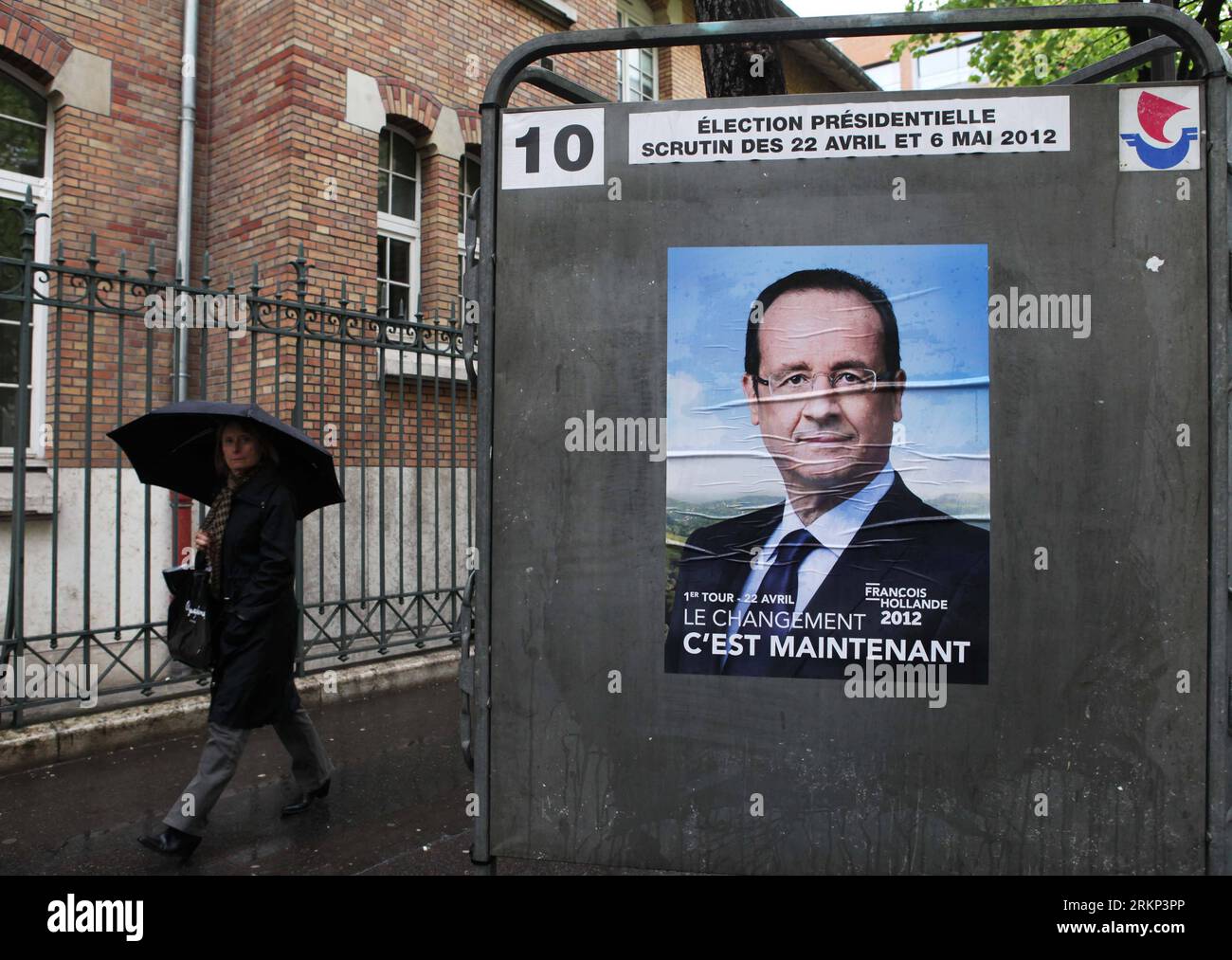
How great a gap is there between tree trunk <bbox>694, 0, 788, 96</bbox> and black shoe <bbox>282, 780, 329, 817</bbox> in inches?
177

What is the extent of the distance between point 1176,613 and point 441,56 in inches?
396

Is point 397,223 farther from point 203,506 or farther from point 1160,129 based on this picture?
point 1160,129

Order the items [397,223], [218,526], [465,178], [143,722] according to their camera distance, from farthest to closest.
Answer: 1. [465,178]
2. [397,223]
3. [143,722]
4. [218,526]

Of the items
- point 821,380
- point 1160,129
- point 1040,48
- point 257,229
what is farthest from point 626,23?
point 821,380

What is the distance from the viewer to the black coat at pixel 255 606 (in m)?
4.20

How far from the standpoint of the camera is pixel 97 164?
8.56 metres

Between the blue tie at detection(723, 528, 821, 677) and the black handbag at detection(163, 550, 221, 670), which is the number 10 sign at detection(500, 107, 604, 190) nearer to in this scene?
the blue tie at detection(723, 528, 821, 677)

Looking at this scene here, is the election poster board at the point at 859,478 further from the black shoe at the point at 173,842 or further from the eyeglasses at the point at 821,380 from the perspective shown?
the black shoe at the point at 173,842

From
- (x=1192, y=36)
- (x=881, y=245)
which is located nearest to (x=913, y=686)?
(x=881, y=245)

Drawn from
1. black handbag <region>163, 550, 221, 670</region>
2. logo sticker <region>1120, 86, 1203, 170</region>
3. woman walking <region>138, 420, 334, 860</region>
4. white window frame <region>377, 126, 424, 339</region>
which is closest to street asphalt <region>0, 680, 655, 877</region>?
woman walking <region>138, 420, 334, 860</region>

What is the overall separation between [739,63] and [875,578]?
3946 millimetres

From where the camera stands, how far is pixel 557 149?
96.5 inches

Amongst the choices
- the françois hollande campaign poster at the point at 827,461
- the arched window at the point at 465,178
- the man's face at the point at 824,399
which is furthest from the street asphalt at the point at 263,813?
the arched window at the point at 465,178

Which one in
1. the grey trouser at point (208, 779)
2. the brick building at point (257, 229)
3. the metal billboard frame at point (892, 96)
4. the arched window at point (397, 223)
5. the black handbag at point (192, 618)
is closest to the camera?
the metal billboard frame at point (892, 96)
